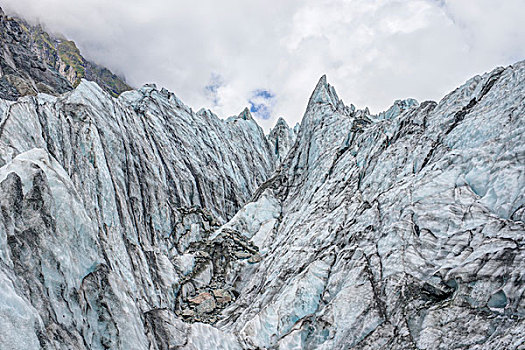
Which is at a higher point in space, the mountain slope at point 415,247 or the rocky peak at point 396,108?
the rocky peak at point 396,108

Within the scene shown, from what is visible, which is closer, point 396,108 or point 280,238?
point 280,238

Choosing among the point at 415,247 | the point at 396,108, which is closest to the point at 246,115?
the point at 396,108

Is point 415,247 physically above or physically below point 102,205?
below

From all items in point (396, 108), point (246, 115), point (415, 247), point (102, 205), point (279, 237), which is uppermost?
point (246, 115)

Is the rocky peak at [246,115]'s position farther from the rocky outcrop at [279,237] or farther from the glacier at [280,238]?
the glacier at [280,238]

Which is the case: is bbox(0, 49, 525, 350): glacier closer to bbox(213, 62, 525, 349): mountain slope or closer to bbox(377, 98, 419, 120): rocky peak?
bbox(213, 62, 525, 349): mountain slope

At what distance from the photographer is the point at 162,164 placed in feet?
144

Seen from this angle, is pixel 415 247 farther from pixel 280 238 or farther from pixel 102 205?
pixel 102 205

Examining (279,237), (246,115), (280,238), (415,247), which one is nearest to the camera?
(415,247)

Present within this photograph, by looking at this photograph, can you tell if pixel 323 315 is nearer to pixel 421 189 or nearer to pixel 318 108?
pixel 421 189

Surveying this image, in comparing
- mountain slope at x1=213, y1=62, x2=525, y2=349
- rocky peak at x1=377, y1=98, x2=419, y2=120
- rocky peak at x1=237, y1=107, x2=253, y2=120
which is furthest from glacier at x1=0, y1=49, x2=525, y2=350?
rocky peak at x1=237, y1=107, x2=253, y2=120

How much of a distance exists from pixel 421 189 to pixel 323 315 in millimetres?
11278

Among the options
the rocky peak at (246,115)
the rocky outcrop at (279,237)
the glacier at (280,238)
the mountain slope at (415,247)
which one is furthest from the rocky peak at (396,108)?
the rocky peak at (246,115)

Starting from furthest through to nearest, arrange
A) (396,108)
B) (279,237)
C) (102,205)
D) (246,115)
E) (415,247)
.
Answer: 1. (246,115)
2. (396,108)
3. (279,237)
4. (102,205)
5. (415,247)
